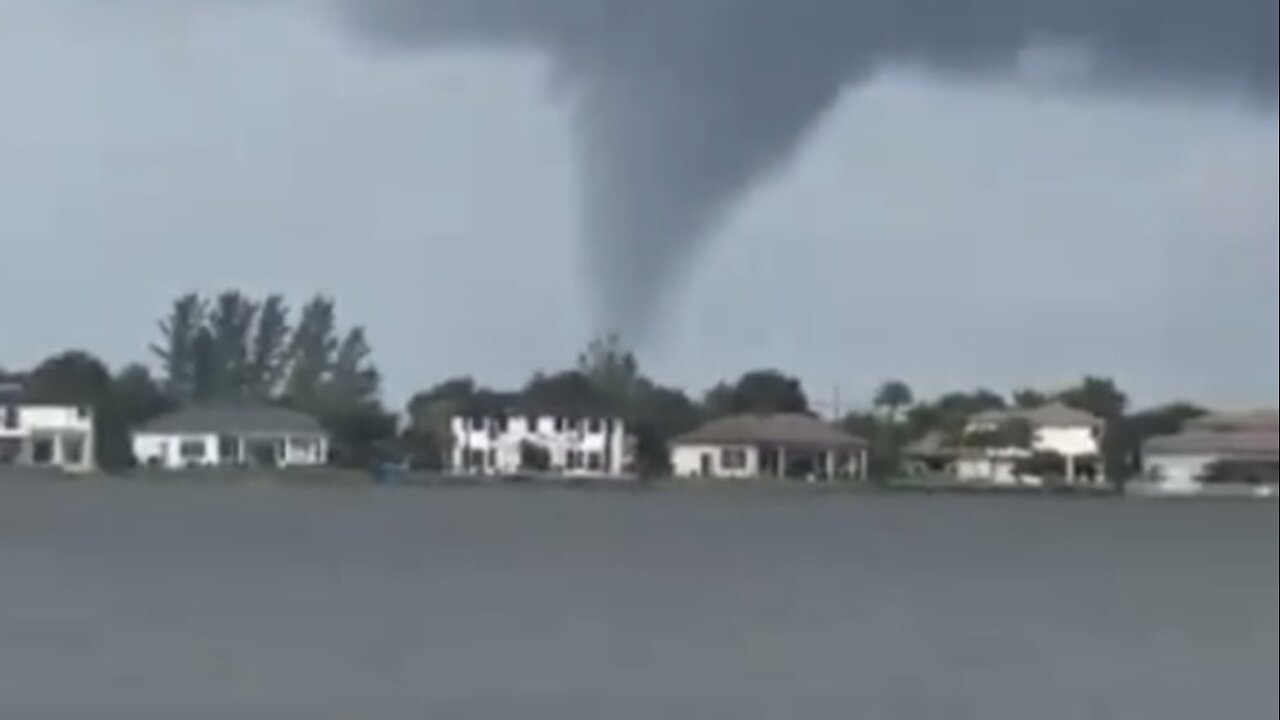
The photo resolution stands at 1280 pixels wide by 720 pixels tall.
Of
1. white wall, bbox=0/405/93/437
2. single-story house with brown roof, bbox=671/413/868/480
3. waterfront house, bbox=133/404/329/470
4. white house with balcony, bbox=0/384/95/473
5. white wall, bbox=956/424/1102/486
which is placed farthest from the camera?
waterfront house, bbox=133/404/329/470

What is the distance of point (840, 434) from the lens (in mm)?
22188

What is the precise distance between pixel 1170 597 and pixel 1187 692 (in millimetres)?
13805

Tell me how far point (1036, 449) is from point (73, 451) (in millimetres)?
7265

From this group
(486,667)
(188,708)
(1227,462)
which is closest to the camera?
(1227,462)

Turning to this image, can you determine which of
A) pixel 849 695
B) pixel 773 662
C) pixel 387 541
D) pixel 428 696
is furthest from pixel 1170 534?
pixel 387 541

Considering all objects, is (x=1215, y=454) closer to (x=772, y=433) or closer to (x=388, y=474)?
(x=772, y=433)

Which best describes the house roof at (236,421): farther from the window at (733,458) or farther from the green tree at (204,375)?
the window at (733,458)

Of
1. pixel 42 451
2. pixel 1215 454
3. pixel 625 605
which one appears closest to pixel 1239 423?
pixel 1215 454

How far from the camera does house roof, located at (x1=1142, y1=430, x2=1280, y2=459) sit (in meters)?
19.4

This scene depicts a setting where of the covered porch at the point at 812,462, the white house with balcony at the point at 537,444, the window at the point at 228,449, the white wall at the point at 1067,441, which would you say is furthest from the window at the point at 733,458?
the window at the point at 228,449

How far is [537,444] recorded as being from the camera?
2323 cm

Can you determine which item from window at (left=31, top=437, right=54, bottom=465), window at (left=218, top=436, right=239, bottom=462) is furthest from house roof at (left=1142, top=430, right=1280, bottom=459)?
window at (left=31, top=437, right=54, bottom=465)

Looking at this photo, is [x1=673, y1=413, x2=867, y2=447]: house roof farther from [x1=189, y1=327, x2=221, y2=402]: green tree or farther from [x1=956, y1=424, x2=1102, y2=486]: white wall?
[x1=189, y1=327, x2=221, y2=402]: green tree

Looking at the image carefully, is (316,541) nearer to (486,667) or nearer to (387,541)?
(387,541)
